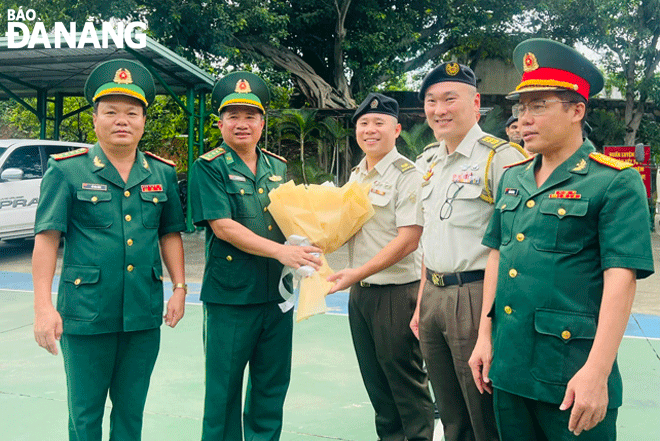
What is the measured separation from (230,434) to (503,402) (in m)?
1.37

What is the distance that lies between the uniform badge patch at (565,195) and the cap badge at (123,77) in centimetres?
165

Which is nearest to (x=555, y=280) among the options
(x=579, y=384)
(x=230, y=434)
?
(x=579, y=384)

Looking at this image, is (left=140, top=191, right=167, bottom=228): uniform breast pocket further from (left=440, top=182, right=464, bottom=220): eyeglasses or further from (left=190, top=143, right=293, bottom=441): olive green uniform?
(left=440, top=182, right=464, bottom=220): eyeglasses

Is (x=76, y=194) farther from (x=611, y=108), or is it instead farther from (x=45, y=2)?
(x=611, y=108)

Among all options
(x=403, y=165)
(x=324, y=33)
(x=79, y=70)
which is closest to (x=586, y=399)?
(x=403, y=165)

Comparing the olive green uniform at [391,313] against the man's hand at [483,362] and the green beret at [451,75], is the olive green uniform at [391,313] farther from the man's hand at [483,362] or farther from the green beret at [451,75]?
the man's hand at [483,362]

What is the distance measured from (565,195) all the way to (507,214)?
214 millimetres

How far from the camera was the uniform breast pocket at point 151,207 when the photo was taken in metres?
2.43

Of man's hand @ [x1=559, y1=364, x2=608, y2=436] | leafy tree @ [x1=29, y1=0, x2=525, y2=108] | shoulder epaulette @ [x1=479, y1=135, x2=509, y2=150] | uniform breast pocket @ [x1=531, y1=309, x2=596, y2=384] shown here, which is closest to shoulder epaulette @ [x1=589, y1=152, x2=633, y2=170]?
uniform breast pocket @ [x1=531, y1=309, x2=596, y2=384]

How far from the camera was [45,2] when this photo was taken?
42.5ft

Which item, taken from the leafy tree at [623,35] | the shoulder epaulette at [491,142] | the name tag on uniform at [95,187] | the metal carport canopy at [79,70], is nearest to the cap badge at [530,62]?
the shoulder epaulette at [491,142]

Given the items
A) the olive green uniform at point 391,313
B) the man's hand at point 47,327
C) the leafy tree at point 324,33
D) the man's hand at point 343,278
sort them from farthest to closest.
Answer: the leafy tree at point 324,33, the olive green uniform at point 391,313, the man's hand at point 343,278, the man's hand at point 47,327

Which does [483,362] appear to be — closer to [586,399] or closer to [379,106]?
[586,399]

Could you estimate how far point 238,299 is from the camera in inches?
104
